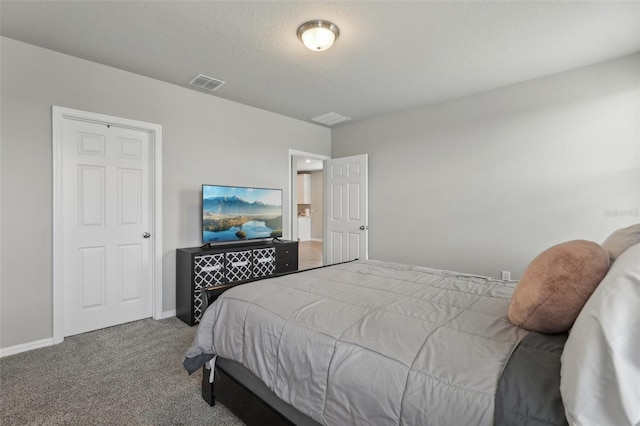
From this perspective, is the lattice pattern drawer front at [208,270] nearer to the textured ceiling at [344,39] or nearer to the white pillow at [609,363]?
the textured ceiling at [344,39]

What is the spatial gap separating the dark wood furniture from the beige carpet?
1.34ft

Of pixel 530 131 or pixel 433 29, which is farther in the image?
pixel 530 131

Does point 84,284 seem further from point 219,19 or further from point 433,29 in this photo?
point 433,29

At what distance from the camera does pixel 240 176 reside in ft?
13.4

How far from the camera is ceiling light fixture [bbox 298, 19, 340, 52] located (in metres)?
2.26

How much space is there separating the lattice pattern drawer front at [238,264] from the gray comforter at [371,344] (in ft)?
5.35

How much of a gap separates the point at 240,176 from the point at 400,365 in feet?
11.4

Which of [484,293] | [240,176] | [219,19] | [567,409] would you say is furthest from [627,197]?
[240,176]

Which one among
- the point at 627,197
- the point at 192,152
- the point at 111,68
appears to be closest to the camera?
the point at 627,197

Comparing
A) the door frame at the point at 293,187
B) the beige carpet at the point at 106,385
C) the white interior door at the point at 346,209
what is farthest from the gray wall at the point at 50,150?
the white interior door at the point at 346,209

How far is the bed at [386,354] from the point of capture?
894 mm

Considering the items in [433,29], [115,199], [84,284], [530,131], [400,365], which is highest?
[433,29]

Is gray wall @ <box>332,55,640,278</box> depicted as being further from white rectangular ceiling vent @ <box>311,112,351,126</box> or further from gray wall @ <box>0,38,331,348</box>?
gray wall @ <box>0,38,331,348</box>

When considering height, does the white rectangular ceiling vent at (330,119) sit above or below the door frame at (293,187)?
above
